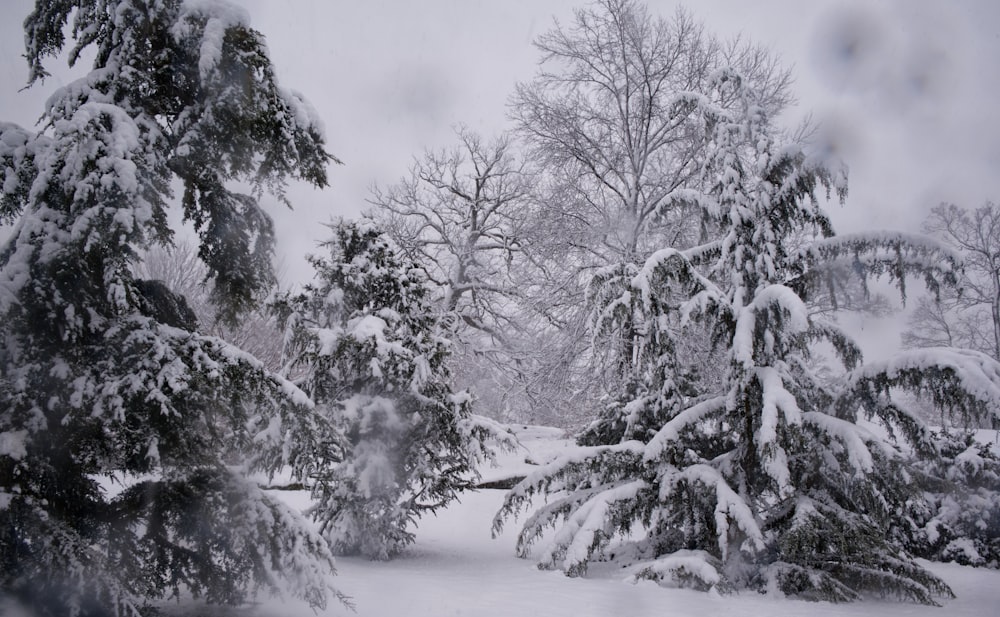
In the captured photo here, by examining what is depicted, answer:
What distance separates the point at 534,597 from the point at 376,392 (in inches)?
143

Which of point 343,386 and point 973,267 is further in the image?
point 973,267

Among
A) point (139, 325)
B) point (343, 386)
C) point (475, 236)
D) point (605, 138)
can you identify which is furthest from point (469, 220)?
point (139, 325)

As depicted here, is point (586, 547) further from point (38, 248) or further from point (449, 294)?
point (449, 294)

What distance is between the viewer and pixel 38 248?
3.26 meters

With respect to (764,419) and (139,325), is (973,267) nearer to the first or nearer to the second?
(764,419)

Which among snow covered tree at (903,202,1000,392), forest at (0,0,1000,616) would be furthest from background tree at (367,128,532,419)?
snow covered tree at (903,202,1000,392)

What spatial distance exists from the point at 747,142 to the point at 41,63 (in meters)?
6.63

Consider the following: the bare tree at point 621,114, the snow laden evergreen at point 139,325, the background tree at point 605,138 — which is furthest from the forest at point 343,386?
the bare tree at point 621,114

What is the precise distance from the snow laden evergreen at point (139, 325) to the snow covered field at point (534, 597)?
0.94m

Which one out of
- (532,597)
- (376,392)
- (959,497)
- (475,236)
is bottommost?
(532,597)

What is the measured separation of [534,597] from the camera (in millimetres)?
5145

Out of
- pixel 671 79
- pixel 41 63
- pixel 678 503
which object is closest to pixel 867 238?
pixel 678 503

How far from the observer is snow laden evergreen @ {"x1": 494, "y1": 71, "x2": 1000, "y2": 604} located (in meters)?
5.18

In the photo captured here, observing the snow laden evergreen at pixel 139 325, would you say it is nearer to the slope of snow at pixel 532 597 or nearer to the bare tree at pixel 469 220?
the slope of snow at pixel 532 597
